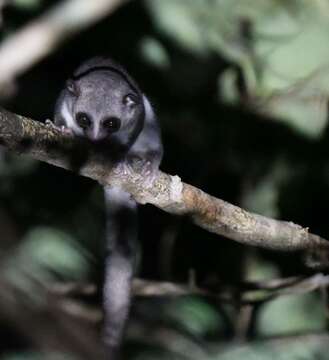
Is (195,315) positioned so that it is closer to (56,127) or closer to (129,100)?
(129,100)

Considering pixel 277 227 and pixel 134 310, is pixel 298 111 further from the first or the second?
pixel 277 227

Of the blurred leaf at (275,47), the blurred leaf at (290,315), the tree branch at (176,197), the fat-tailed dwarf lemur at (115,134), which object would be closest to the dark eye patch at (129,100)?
the fat-tailed dwarf lemur at (115,134)

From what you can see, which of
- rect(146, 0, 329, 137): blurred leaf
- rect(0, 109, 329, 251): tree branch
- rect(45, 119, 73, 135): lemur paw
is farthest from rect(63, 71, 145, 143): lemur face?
rect(146, 0, 329, 137): blurred leaf

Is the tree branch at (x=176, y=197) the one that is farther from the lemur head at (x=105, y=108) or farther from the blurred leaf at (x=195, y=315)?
the blurred leaf at (x=195, y=315)

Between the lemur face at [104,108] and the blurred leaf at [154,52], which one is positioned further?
the blurred leaf at [154,52]

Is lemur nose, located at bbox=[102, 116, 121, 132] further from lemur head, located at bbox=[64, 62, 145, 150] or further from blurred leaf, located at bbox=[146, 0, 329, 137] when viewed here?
blurred leaf, located at bbox=[146, 0, 329, 137]

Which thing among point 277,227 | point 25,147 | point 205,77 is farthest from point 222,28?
point 25,147

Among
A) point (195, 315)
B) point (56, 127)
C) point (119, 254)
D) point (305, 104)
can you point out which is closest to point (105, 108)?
point (119, 254)
